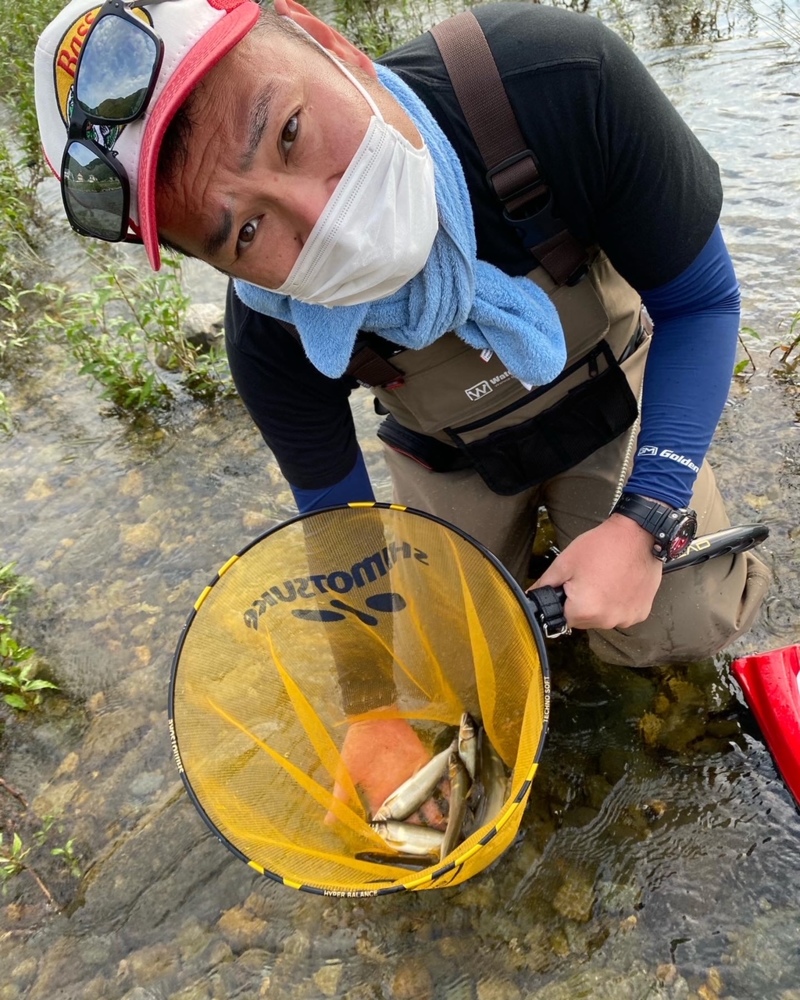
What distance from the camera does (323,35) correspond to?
1403 mm

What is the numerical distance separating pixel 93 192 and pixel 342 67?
1.72ft

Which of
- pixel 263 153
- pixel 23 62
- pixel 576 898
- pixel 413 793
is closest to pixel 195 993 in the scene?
pixel 413 793

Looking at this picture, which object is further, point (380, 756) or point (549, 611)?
point (380, 756)

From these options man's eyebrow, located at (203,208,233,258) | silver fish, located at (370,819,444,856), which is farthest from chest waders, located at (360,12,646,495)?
silver fish, located at (370,819,444,856)

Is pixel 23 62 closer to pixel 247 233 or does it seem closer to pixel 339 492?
pixel 339 492

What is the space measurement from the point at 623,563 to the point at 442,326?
0.71 meters

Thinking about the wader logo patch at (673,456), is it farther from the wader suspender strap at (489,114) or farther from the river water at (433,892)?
the river water at (433,892)

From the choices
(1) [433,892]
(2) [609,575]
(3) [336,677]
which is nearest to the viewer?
(2) [609,575]

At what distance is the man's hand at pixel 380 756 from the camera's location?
2.21m

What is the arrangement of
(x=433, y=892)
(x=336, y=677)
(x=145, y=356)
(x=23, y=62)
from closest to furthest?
(x=433, y=892), (x=336, y=677), (x=145, y=356), (x=23, y=62)

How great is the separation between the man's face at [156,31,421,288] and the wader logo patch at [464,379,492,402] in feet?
2.31

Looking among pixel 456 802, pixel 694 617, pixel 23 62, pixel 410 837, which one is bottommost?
pixel 410 837

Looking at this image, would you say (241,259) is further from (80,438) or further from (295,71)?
(80,438)

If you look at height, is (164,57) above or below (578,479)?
above
